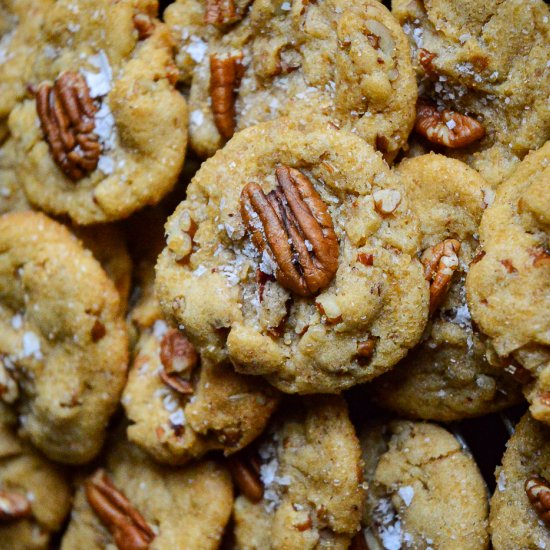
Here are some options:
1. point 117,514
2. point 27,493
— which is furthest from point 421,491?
point 27,493

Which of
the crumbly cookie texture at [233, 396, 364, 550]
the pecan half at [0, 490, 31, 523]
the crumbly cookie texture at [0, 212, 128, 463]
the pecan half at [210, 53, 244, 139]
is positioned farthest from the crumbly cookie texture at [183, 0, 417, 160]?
the pecan half at [0, 490, 31, 523]

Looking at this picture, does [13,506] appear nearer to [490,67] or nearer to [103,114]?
[103,114]

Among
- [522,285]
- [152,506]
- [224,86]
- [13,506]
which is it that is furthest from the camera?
[13,506]

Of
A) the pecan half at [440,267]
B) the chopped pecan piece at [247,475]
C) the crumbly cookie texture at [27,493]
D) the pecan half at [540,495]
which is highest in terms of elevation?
the pecan half at [440,267]

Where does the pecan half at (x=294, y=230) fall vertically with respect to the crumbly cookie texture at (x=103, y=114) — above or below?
below

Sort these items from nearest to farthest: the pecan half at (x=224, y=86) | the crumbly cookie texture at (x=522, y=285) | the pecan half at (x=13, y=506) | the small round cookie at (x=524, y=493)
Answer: the crumbly cookie texture at (x=522, y=285) → the small round cookie at (x=524, y=493) → the pecan half at (x=224, y=86) → the pecan half at (x=13, y=506)

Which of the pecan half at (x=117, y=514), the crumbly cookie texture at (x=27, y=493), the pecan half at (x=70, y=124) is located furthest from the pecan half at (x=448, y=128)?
the crumbly cookie texture at (x=27, y=493)

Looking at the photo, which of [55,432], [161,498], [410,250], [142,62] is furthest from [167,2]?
[161,498]

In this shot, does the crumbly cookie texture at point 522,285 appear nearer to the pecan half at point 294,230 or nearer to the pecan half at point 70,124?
the pecan half at point 294,230
